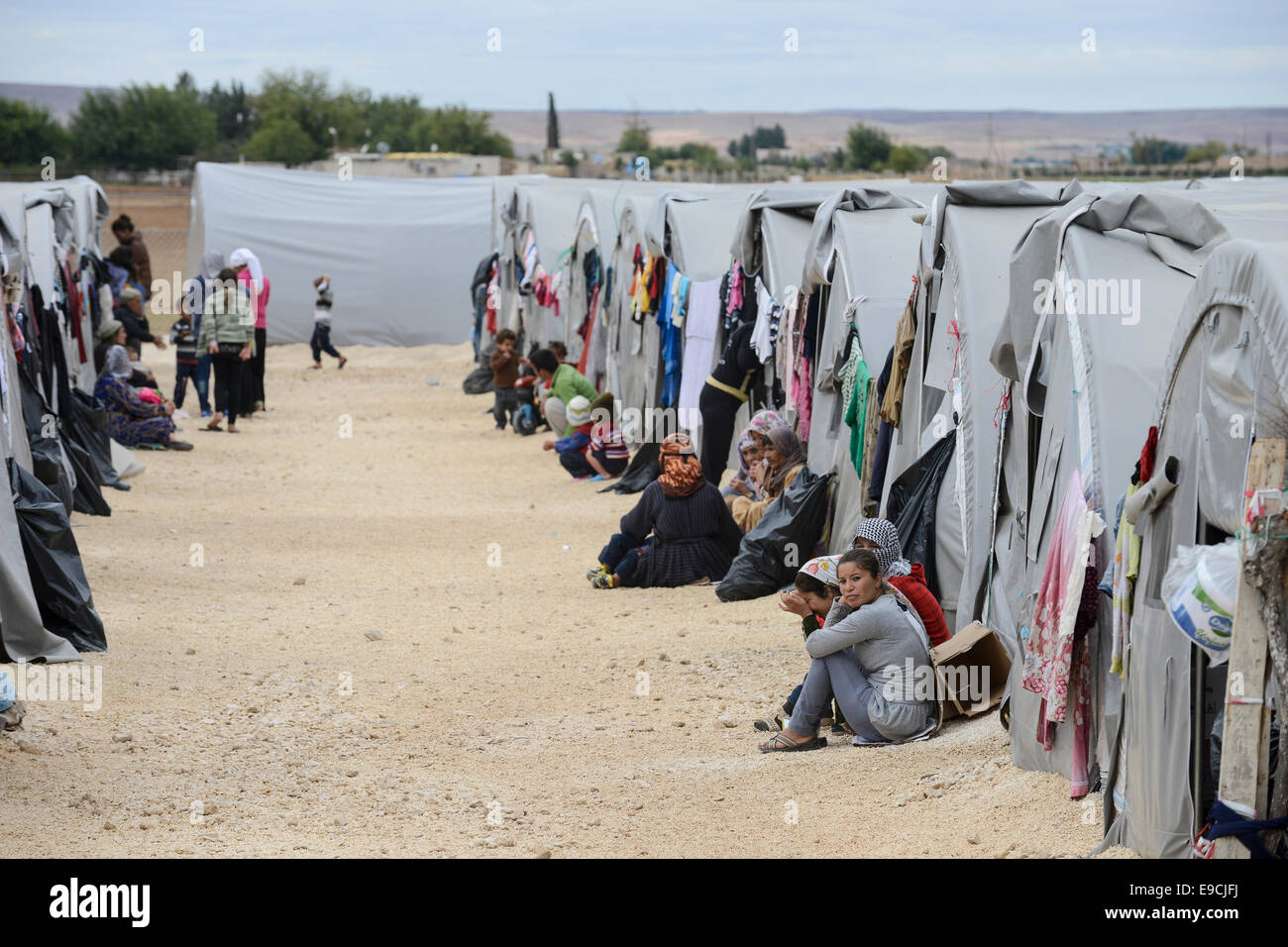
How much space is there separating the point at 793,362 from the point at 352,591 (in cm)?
328

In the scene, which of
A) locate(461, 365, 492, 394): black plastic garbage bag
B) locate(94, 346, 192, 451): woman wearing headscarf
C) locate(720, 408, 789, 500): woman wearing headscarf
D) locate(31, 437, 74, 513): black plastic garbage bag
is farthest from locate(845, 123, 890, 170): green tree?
locate(31, 437, 74, 513): black plastic garbage bag

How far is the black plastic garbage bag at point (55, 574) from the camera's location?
284 inches

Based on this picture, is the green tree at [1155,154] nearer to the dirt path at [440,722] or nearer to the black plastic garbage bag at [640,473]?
the black plastic garbage bag at [640,473]

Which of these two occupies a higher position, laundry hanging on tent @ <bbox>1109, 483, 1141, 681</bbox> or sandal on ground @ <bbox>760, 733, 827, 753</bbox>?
laundry hanging on tent @ <bbox>1109, 483, 1141, 681</bbox>

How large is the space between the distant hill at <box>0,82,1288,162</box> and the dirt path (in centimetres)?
12751

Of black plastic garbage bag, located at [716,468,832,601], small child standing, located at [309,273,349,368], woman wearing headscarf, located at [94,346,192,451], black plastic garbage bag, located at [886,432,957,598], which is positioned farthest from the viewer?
small child standing, located at [309,273,349,368]

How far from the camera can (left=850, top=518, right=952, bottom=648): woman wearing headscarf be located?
6.23 m

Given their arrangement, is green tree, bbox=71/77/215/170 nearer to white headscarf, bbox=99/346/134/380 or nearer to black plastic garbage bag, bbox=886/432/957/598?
white headscarf, bbox=99/346/134/380

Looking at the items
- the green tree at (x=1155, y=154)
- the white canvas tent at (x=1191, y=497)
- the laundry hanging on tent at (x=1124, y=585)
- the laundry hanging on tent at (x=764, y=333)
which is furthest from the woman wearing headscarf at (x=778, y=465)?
the green tree at (x=1155, y=154)

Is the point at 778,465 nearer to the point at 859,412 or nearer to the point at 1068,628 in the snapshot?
the point at 859,412

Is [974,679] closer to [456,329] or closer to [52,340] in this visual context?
[52,340]

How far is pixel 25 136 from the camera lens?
5891 centimetres

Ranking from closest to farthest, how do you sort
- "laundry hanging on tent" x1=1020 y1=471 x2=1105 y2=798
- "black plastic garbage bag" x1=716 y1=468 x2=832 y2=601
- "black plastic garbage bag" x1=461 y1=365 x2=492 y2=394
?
1. "laundry hanging on tent" x1=1020 y1=471 x2=1105 y2=798
2. "black plastic garbage bag" x1=716 y1=468 x2=832 y2=601
3. "black plastic garbage bag" x1=461 y1=365 x2=492 y2=394

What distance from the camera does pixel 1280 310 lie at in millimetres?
3432
